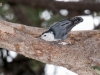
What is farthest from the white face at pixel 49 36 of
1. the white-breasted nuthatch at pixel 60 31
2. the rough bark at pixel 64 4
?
the rough bark at pixel 64 4

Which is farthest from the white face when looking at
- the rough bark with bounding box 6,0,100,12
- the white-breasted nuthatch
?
the rough bark with bounding box 6,0,100,12

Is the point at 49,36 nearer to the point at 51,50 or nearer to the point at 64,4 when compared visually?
the point at 51,50

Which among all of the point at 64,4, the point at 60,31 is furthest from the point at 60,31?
the point at 64,4

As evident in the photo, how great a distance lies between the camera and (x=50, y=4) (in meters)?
2.29

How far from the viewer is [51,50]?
112cm

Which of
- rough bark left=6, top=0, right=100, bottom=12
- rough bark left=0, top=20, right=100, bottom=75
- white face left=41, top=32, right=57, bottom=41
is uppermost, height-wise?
rough bark left=6, top=0, right=100, bottom=12

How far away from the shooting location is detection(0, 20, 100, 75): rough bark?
43.3 inches

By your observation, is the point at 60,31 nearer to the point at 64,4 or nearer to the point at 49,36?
the point at 49,36

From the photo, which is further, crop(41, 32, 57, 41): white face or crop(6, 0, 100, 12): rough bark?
crop(6, 0, 100, 12): rough bark

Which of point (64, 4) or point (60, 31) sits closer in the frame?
point (60, 31)

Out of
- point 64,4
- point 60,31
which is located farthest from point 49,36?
point 64,4

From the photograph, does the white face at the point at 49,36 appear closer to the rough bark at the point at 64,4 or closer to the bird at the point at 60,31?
the bird at the point at 60,31

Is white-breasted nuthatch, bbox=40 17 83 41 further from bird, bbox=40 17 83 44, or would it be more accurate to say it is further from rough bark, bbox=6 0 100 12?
rough bark, bbox=6 0 100 12

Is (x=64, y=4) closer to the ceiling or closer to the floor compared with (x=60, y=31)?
closer to the ceiling
